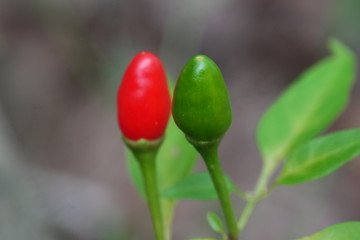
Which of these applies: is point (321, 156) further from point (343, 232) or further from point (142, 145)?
point (142, 145)

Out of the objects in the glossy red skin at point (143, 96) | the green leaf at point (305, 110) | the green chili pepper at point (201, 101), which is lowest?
the green leaf at point (305, 110)

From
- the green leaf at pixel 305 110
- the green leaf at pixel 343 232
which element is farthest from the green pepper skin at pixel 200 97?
the green leaf at pixel 305 110

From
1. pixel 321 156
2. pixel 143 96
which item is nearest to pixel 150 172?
pixel 143 96

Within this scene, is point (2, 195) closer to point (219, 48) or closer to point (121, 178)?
point (121, 178)

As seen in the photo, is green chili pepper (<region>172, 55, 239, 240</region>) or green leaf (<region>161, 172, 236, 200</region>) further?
green leaf (<region>161, 172, 236, 200</region>)

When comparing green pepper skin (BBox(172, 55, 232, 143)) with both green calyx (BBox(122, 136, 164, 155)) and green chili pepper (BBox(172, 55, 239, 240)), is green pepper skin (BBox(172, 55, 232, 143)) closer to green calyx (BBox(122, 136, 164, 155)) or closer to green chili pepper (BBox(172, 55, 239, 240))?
green chili pepper (BBox(172, 55, 239, 240))

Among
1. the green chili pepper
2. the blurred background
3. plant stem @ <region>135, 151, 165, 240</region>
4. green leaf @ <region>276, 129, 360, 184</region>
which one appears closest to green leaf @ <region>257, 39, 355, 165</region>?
green leaf @ <region>276, 129, 360, 184</region>

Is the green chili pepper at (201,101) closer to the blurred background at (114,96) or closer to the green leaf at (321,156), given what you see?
the green leaf at (321,156)

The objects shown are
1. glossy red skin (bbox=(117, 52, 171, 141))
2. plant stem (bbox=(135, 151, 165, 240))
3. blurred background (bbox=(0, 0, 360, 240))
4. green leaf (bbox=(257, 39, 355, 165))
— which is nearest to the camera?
glossy red skin (bbox=(117, 52, 171, 141))
